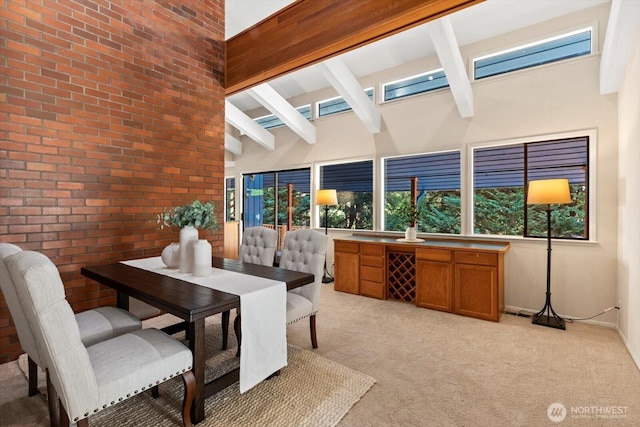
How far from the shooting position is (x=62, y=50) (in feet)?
8.51

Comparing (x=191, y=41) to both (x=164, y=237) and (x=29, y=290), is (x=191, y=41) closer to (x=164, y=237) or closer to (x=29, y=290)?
(x=164, y=237)

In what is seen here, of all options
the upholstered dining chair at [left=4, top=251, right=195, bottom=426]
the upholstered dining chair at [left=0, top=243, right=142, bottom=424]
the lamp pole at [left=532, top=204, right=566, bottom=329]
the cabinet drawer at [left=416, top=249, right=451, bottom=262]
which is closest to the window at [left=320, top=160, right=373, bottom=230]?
the cabinet drawer at [left=416, top=249, right=451, bottom=262]

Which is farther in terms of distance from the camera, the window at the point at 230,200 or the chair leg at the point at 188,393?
the window at the point at 230,200

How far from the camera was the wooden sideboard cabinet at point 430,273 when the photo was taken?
3355 mm

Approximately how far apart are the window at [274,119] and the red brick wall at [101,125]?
228 centimetres

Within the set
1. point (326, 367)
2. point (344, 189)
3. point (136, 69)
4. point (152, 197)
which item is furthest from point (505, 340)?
point (136, 69)

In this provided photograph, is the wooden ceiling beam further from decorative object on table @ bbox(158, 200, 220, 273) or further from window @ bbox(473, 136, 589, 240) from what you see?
window @ bbox(473, 136, 589, 240)

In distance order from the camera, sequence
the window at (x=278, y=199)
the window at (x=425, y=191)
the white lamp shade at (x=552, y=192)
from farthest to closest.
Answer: the window at (x=278, y=199) → the window at (x=425, y=191) → the white lamp shade at (x=552, y=192)

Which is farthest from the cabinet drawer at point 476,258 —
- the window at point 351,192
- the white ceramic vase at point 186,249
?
the white ceramic vase at point 186,249

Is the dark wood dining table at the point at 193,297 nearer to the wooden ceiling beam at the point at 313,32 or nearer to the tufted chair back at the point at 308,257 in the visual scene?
the tufted chair back at the point at 308,257

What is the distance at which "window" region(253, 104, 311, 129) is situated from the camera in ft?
19.0

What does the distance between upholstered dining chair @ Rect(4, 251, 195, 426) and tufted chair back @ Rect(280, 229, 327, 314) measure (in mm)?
1231

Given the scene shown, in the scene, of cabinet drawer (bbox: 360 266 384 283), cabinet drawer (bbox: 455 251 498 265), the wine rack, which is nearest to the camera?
cabinet drawer (bbox: 455 251 498 265)

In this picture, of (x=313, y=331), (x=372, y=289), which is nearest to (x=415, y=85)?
(x=372, y=289)
